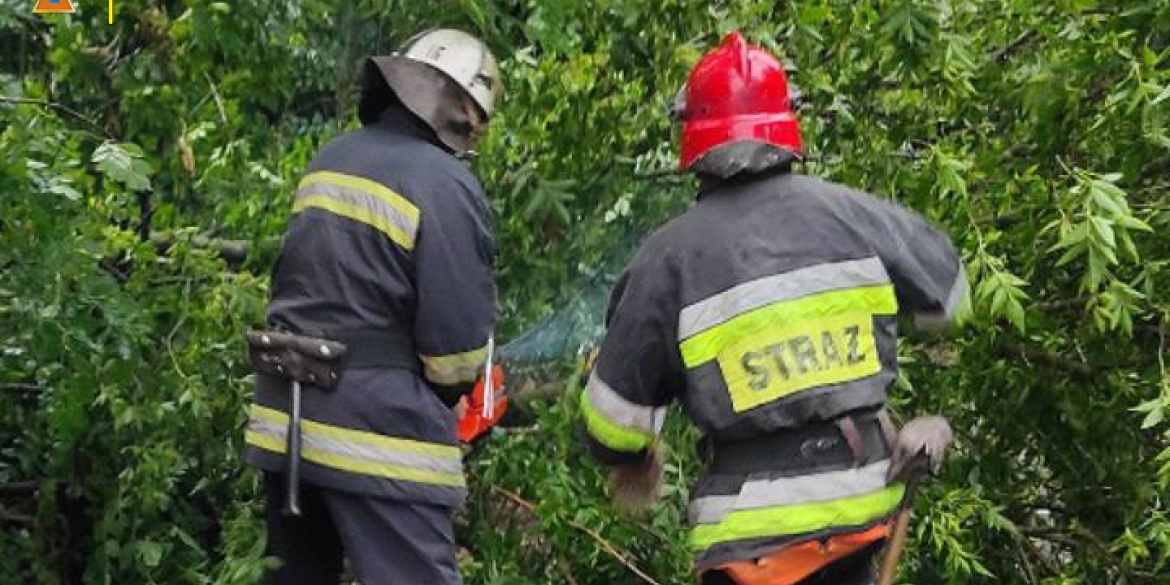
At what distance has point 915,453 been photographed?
10.8ft

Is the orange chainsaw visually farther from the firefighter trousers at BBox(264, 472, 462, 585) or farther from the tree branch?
the tree branch

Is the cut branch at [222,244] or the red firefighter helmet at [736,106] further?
the cut branch at [222,244]

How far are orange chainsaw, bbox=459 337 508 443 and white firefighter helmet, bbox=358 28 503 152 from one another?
512 millimetres

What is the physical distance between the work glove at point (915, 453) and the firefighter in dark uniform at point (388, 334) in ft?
3.03

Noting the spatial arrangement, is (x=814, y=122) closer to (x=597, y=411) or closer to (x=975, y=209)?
(x=975, y=209)

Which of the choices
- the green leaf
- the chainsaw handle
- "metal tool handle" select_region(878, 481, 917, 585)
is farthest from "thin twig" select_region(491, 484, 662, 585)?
the green leaf

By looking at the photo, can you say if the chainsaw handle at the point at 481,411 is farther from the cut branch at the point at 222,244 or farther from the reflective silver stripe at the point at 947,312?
the reflective silver stripe at the point at 947,312

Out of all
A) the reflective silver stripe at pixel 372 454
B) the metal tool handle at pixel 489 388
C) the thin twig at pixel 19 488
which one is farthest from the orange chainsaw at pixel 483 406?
the thin twig at pixel 19 488

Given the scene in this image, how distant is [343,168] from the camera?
12.4 ft

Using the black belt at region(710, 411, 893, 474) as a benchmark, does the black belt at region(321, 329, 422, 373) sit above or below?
below

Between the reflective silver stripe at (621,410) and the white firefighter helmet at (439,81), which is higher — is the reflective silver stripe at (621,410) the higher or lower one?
the lower one

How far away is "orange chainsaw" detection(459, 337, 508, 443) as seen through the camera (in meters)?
4.02

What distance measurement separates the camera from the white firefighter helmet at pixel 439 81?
12.6 ft

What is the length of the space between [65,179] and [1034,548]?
260 cm
